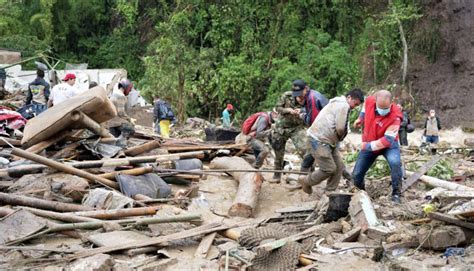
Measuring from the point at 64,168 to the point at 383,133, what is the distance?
4.05 metres

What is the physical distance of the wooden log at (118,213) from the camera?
6.40 meters

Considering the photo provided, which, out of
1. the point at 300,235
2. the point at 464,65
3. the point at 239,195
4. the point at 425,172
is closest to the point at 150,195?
the point at 239,195

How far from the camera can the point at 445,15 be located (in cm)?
2667

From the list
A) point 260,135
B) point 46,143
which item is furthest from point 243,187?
point 46,143

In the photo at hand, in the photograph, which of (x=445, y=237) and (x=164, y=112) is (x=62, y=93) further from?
(x=445, y=237)

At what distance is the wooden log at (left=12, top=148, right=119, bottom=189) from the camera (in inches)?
286

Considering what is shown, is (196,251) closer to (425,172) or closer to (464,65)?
(425,172)

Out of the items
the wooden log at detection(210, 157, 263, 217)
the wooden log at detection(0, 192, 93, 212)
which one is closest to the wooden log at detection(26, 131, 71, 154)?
the wooden log at detection(0, 192, 93, 212)

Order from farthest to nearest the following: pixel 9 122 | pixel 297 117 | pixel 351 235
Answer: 1. pixel 9 122
2. pixel 297 117
3. pixel 351 235

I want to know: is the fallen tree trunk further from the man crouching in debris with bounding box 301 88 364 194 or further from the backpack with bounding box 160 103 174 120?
the backpack with bounding box 160 103 174 120

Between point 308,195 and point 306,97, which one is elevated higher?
point 306,97

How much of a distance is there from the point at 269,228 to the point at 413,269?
1.71m

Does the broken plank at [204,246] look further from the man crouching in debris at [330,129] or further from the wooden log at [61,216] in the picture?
the man crouching in debris at [330,129]

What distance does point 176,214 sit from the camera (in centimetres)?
683
